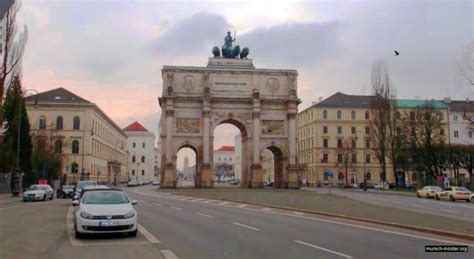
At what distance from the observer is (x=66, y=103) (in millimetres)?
91750

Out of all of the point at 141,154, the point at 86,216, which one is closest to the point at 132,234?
the point at 86,216

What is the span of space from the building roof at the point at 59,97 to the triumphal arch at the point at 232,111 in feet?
84.8

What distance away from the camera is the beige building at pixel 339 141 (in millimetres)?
103625

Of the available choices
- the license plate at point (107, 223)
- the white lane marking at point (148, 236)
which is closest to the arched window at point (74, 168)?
the white lane marking at point (148, 236)

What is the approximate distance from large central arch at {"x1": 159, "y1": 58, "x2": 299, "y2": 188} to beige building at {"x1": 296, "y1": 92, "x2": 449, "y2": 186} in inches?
1142

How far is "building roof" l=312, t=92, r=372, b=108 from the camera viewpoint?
108812 mm

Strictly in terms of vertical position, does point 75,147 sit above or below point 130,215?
above

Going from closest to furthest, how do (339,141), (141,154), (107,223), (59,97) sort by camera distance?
(107,223) → (59,97) → (339,141) → (141,154)

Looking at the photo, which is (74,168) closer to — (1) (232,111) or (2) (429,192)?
(1) (232,111)

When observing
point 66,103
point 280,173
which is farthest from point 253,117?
point 66,103

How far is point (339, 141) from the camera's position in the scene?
353ft

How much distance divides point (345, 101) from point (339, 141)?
385 inches

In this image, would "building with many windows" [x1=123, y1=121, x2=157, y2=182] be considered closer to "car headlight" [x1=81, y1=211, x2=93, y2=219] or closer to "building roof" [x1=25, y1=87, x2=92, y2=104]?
"building roof" [x1=25, y1=87, x2=92, y2=104]

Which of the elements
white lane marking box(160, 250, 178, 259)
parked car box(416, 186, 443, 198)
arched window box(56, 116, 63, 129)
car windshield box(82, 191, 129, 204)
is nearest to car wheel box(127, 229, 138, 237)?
car windshield box(82, 191, 129, 204)
